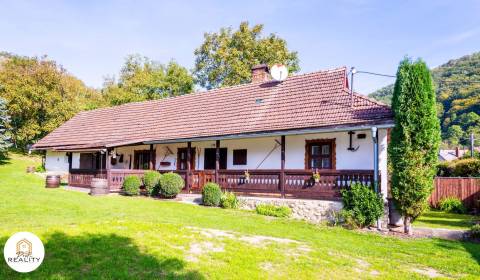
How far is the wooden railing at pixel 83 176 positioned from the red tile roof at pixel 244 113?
140 centimetres

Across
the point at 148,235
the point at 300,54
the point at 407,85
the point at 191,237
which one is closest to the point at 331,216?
the point at 407,85

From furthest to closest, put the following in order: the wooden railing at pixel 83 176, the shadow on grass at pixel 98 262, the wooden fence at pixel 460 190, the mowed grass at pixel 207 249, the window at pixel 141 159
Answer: the window at pixel 141 159 < the wooden fence at pixel 460 190 < the wooden railing at pixel 83 176 < the mowed grass at pixel 207 249 < the shadow on grass at pixel 98 262

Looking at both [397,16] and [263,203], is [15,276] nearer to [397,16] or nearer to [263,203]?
[263,203]

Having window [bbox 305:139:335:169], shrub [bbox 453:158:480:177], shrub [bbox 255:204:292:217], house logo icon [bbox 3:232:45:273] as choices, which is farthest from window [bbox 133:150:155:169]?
shrub [bbox 453:158:480:177]

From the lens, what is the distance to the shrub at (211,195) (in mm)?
13766

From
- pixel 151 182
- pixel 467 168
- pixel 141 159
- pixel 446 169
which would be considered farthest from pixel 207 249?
pixel 446 169

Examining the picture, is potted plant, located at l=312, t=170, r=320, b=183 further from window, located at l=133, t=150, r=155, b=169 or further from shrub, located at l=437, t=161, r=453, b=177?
shrub, located at l=437, t=161, r=453, b=177

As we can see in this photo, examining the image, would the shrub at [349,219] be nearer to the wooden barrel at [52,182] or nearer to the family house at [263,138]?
the family house at [263,138]

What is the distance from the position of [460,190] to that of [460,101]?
1822 inches

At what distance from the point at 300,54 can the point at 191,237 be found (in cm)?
2966

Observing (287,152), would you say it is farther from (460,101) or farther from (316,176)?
(460,101)

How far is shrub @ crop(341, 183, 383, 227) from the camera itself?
35.4 ft

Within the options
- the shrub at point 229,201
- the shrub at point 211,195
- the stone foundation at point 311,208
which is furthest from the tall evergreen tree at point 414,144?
the shrub at point 211,195

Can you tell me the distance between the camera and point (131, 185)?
15.7 m
